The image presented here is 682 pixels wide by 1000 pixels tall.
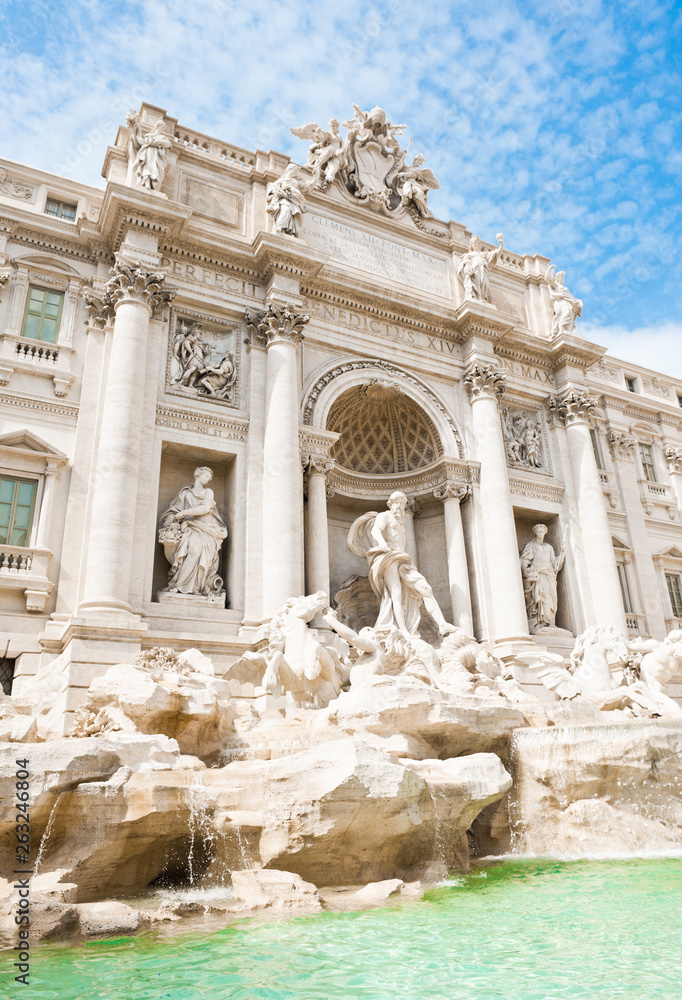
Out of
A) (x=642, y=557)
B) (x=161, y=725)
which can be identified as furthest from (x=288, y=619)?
(x=642, y=557)

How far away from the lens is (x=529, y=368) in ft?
75.8

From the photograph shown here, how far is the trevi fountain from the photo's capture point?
245 inches

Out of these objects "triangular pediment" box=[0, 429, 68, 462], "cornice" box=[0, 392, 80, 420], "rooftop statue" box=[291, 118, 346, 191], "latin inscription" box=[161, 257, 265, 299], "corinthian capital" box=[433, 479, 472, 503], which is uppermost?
"rooftop statue" box=[291, 118, 346, 191]

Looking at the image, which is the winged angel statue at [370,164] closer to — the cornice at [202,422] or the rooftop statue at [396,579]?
the cornice at [202,422]

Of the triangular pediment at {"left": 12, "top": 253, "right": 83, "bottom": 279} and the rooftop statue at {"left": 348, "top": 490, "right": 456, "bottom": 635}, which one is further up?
the triangular pediment at {"left": 12, "top": 253, "right": 83, "bottom": 279}

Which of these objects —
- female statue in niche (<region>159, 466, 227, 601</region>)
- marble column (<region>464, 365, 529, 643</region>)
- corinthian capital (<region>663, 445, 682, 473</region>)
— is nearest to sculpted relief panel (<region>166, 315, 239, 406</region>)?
female statue in niche (<region>159, 466, 227, 601</region>)

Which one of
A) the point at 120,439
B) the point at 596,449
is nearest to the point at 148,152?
the point at 120,439

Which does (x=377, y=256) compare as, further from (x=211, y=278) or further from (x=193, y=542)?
(x=193, y=542)

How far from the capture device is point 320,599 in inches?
514

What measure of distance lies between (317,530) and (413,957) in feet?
40.9

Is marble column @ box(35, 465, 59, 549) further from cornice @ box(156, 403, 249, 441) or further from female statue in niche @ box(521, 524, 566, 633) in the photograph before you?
female statue in niche @ box(521, 524, 566, 633)

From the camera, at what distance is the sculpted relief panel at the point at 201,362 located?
17188 mm

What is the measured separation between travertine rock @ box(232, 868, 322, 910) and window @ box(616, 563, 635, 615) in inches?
722

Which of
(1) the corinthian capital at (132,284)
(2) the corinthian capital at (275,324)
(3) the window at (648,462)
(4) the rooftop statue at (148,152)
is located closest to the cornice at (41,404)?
(1) the corinthian capital at (132,284)
